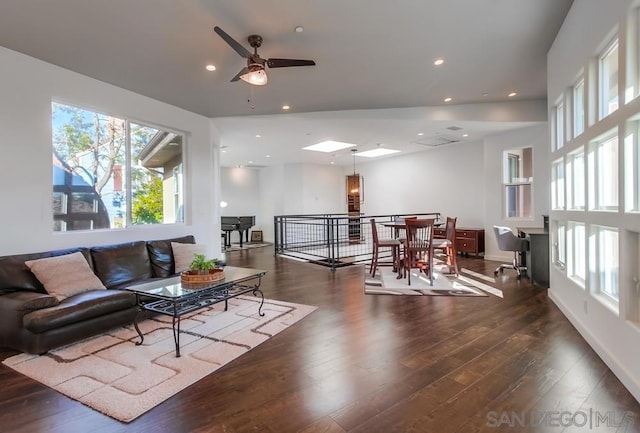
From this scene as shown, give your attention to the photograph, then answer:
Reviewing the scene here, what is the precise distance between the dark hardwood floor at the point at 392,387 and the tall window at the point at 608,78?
6.85 feet

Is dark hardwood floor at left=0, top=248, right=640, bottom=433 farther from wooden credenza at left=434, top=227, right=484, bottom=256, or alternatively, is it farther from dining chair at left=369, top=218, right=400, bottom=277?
wooden credenza at left=434, top=227, right=484, bottom=256

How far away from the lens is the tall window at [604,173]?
8.68 ft

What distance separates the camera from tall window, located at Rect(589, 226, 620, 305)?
8.63 ft

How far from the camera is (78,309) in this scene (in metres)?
2.95

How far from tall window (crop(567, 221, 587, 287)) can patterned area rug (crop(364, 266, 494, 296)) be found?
1.24m

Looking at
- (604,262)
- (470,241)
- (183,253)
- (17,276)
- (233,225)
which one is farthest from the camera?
(233,225)

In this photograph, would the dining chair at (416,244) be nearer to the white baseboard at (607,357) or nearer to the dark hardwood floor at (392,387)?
the dark hardwood floor at (392,387)

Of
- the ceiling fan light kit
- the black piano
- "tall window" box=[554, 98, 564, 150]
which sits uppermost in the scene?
the ceiling fan light kit

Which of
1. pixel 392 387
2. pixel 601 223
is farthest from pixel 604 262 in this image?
pixel 392 387

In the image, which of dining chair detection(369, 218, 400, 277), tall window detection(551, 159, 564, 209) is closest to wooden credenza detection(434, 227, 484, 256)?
dining chair detection(369, 218, 400, 277)

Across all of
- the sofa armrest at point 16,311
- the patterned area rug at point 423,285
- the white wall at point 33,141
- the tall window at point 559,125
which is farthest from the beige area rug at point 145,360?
the tall window at point 559,125

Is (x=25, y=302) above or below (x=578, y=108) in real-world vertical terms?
below

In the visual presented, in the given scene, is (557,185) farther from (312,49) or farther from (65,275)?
(65,275)

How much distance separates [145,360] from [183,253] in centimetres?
209
